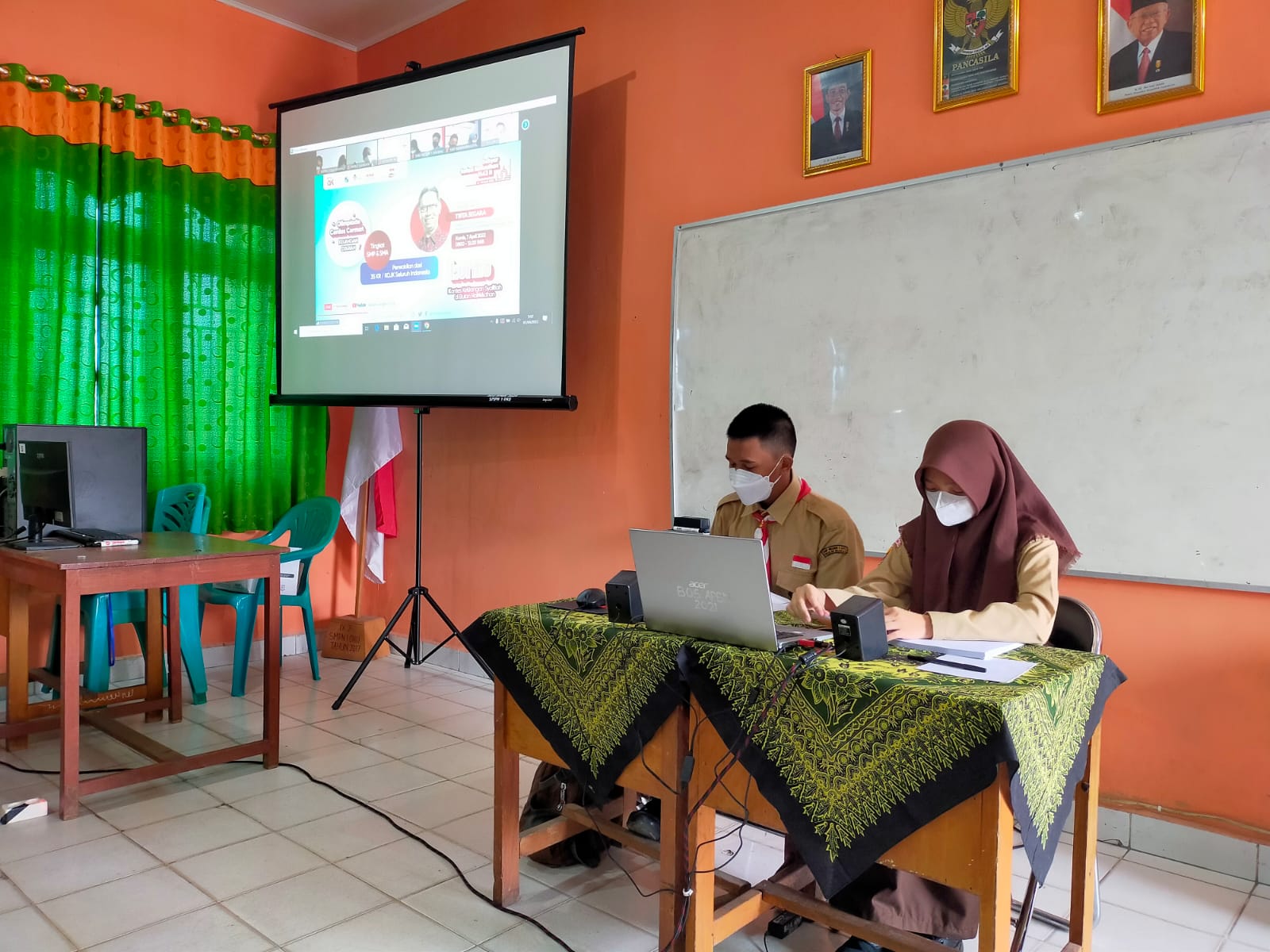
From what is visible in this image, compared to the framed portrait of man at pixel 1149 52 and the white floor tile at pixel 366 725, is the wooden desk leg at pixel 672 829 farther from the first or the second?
the framed portrait of man at pixel 1149 52

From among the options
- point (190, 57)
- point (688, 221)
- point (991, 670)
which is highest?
point (190, 57)

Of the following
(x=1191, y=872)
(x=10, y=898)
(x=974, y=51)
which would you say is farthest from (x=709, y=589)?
(x=974, y=51)

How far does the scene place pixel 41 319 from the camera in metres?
3.94

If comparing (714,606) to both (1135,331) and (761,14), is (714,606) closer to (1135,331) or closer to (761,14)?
(1135,331)

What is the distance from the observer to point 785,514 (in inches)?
100

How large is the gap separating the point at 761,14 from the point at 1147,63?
140 cm

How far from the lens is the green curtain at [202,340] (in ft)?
13.6

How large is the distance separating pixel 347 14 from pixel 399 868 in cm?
414

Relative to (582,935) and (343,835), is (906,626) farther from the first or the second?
(343,835)

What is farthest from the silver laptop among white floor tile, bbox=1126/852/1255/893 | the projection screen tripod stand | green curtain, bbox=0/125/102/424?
green curtain, bbox=0/125/102/424

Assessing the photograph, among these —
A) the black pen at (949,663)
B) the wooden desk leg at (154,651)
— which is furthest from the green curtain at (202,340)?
the black pen at (949,663)

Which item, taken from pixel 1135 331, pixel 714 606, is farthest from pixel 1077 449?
pixel 714 606

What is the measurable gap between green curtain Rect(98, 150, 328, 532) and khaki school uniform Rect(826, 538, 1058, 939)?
3651 mm

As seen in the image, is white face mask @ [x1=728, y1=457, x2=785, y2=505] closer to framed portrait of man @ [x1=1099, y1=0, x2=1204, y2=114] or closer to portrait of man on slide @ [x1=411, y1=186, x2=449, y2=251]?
framed portrait of man @ [x1=1099, y1=0, x2=1204, y2=114]
